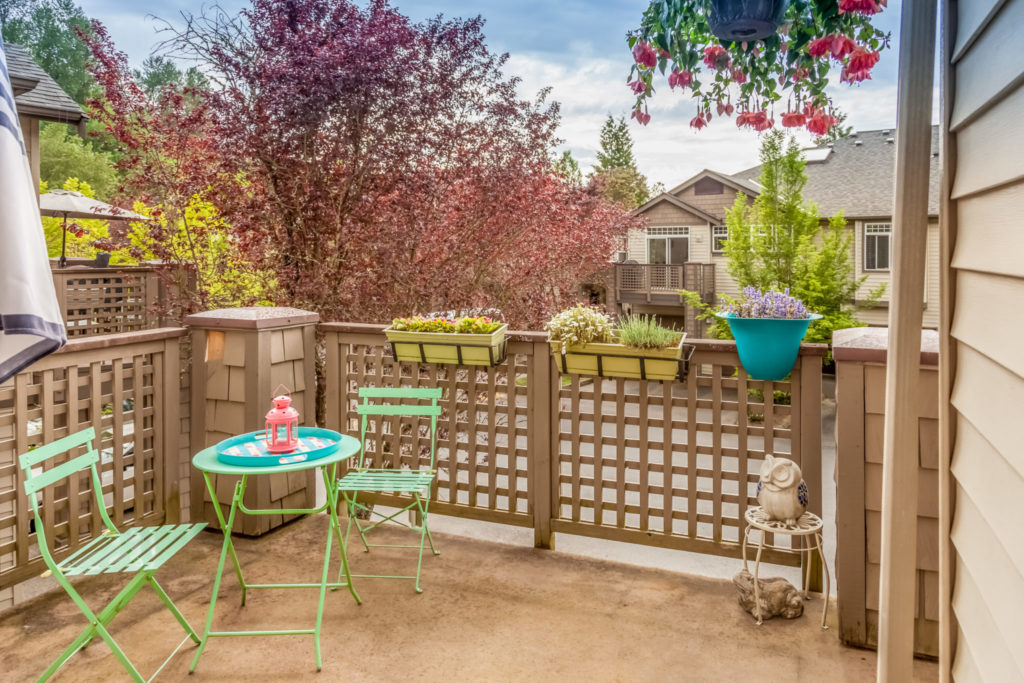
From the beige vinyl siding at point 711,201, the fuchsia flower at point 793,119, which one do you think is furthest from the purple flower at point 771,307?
the beige vinyl siding at point 711,201

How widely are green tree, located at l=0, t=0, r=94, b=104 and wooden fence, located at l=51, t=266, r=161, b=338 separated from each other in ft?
38.5

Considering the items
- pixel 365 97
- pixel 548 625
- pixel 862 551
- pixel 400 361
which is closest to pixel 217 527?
pixel 400 361

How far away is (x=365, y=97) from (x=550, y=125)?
210 centimetres

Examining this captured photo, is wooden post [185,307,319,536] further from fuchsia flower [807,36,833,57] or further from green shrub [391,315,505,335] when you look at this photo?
fuchsia flower [807,36,833,57]

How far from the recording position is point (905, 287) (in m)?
1.20

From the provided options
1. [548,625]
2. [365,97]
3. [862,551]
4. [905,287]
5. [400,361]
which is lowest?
[548,625]

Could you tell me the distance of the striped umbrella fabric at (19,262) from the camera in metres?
0.78

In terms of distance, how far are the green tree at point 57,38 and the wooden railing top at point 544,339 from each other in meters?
17.2

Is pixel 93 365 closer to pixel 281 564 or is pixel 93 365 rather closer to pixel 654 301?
pixel 281 564

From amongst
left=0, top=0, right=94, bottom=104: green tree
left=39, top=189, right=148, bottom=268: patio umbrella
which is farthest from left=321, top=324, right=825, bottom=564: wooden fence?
left=0, top=0, right=94, bottom=104: green tree

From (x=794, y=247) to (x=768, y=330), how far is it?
1186 centimetres

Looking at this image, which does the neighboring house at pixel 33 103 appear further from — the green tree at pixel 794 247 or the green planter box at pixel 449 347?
the green tree at pixel 794 247

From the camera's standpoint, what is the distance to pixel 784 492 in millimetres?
2551

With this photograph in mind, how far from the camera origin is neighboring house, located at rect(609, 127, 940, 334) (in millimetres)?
14078
